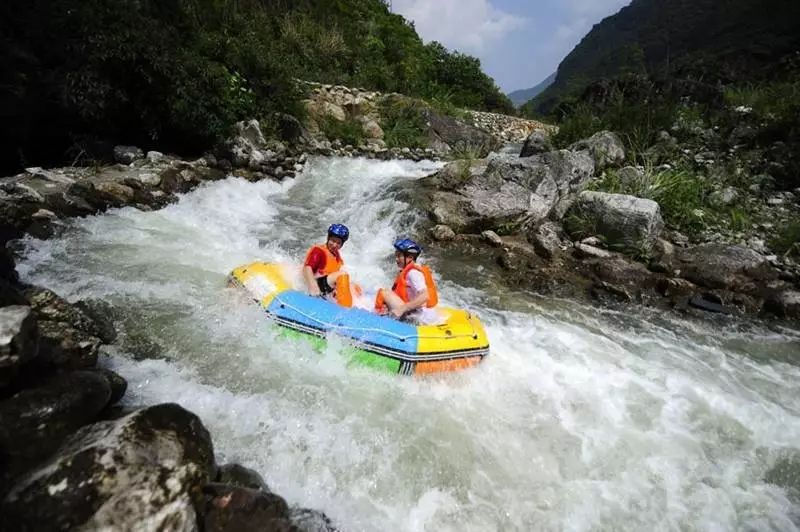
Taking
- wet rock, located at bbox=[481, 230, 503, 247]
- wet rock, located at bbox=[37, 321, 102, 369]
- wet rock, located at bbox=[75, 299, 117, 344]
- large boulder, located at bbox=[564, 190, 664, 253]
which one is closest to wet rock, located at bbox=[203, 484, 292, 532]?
wet rock, located at bbox=[37, 321, 102, 369]

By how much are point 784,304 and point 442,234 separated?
5339 millimetres

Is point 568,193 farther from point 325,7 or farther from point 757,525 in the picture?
point 325,7

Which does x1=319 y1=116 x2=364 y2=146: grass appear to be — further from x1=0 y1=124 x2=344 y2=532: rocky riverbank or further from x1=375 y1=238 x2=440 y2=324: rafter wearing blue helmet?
x1=0 y1=124 x2=344 y2=532: rocky riverbank

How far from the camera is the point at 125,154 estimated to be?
29.8ft

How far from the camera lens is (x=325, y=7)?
1884 cm

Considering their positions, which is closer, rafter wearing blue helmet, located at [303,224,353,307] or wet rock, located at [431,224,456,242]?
rafter wearing blue helmet, located at [303,224,353,307]

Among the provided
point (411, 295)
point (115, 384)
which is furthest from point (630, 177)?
point (115, 384)

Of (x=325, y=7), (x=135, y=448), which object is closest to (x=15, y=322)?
(x=135, y=448)

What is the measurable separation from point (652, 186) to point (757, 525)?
279 inches

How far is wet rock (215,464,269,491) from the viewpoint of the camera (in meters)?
2.91

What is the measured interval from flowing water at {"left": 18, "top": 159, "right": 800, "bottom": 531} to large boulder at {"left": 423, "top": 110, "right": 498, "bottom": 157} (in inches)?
410

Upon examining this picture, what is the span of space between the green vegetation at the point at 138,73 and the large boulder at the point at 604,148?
794 cm

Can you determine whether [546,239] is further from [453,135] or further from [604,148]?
[453,135]

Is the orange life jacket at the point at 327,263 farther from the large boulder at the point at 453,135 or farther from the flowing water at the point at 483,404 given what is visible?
the large boulder at the point at 453,135
